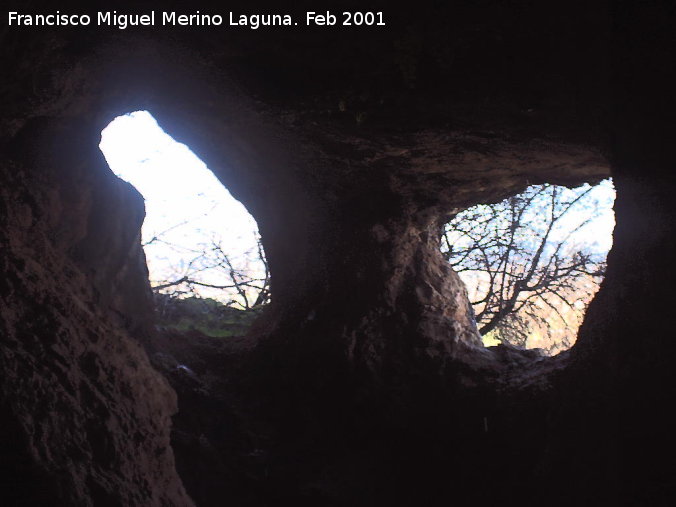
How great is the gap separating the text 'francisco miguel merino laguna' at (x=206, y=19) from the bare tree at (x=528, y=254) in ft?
14.7

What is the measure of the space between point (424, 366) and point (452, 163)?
Result: 1876 mm

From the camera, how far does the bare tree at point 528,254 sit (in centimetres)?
714

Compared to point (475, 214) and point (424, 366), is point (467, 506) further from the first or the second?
point (475, 214)

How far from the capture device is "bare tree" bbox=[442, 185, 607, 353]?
23.4 feet

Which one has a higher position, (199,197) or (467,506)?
(199,197)

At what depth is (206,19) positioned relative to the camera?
317 centimetres

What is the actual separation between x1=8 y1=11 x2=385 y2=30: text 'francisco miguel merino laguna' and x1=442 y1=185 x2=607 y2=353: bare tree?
4475mm

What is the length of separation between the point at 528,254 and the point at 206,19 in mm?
5617

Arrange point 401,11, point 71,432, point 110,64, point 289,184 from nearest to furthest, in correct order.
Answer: point 71,432
point 401,11
point 110,64
point 289,184

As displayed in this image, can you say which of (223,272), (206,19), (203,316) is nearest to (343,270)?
(206,19)

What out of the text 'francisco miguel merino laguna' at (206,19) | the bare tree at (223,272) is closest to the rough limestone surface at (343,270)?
the text 'francisco miguel merino laguna' at (206,19)

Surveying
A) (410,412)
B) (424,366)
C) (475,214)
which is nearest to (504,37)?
(424,366)

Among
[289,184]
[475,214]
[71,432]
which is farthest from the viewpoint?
[475,214]

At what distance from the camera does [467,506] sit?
4121 mm
